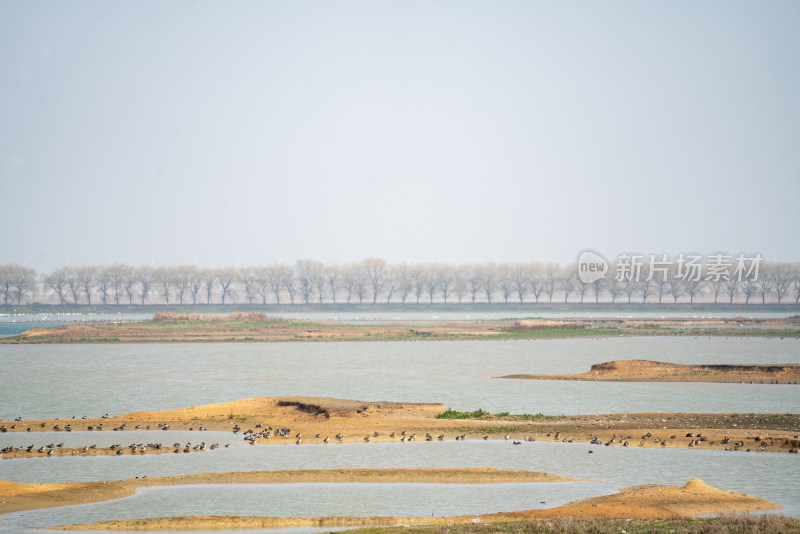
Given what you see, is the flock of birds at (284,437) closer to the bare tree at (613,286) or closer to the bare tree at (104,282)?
the bare tree at (104,282)

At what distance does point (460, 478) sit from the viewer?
918 inches

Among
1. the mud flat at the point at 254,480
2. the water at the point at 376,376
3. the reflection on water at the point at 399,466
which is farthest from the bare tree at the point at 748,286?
the mud flat at the point at 254,480

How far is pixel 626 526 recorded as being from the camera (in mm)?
16953

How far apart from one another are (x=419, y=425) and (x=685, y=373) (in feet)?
85.9

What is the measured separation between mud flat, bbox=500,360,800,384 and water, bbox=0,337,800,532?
1.93 metres

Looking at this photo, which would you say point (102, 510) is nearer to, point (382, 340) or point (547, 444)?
point (547, 444)

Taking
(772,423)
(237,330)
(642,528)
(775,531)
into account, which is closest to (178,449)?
(642,528)

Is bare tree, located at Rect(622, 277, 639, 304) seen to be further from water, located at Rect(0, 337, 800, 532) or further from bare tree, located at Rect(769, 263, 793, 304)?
water, located at Rect(0, 337, 800, 532)

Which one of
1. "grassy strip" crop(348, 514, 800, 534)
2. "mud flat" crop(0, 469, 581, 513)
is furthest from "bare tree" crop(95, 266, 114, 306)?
"grassy strip" crop(348, 514, 800, 534)

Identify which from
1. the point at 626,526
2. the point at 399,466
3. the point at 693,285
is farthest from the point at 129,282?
the point at 626,526

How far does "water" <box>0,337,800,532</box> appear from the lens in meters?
21.0

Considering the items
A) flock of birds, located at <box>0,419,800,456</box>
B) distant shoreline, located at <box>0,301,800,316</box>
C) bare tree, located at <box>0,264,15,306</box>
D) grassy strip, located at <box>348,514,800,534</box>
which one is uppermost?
bare tree, located at <box>0,264,15,306</box>

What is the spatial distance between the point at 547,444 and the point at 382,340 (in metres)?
65.6

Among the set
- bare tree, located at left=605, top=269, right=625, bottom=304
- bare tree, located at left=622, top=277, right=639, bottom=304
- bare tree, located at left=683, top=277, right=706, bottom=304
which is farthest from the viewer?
bare tree, located at left=605, top=269, right=625, bottom=304
